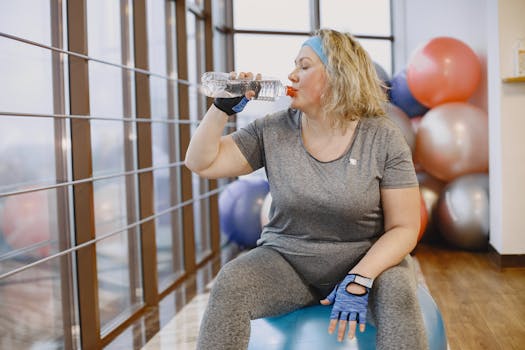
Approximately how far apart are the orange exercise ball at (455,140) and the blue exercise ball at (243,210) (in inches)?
45.7

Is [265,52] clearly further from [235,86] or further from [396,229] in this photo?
[396,229]

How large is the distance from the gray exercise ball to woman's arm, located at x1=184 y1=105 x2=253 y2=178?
256 cm

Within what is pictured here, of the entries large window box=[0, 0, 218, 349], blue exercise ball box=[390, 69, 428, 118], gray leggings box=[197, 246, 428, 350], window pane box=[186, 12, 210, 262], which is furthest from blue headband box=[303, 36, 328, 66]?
blue exercise ball box=[390, 69, 428, 118]

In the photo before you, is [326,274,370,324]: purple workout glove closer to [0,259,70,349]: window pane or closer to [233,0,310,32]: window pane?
[0,259,70,349]: window pane

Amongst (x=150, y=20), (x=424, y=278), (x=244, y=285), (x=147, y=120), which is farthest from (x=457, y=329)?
(x=150, y=20)

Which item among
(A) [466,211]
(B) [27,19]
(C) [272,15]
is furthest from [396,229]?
(C) [272,15]

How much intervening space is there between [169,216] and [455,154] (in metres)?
1.93

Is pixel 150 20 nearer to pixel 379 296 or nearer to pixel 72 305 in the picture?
pixel 72 305

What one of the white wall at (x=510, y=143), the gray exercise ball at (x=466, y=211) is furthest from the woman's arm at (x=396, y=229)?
the gray exercise ball at (x=466, y=211)

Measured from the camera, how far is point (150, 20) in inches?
128

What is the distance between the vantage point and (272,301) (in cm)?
148

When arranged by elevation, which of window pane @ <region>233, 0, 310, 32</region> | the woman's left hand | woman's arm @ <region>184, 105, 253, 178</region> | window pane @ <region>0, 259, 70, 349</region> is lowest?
window pane @ <region>0, 259, 70, 349</region>

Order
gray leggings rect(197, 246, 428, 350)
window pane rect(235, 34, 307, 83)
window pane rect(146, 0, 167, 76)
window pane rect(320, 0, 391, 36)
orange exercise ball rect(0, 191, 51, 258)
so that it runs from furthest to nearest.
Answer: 1. window pane rect(320, 0, 391, 36)
2. window pane rect(235, 34, 307, 83)
3. window pane rect(146, 0, 167, 76)
4. orange exercise ball rect(0, 191, 51, 258)
5. gray leggings rect(197, 246, 428, 350)

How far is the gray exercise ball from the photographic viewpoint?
12.6 ft
